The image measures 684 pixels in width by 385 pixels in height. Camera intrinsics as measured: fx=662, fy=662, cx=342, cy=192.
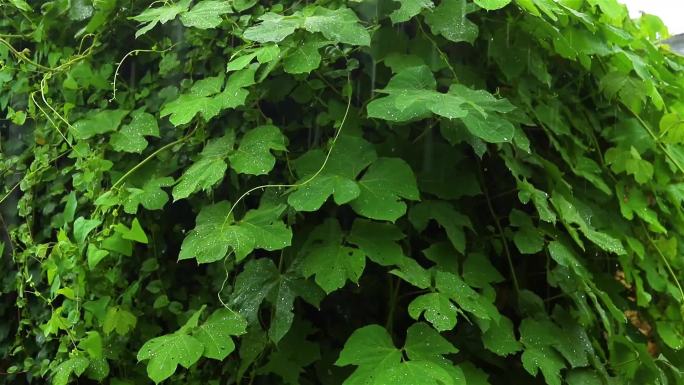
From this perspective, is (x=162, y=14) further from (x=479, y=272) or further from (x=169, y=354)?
(x=479, y=272)

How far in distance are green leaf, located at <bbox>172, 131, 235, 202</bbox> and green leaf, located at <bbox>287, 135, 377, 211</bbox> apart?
164 millimetres

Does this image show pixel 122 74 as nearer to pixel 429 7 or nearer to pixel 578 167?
pixel 429 7

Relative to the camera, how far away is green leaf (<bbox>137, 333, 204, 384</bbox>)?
126 cm

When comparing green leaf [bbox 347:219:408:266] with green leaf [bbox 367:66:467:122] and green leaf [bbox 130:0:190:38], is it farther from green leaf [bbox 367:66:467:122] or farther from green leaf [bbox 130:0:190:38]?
green leaf [bbox 130:0:190:38]

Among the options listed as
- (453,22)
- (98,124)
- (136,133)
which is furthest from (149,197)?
(453,22)

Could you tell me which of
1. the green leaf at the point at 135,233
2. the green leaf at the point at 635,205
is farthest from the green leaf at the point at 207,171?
the green leaf at the point at 635,205

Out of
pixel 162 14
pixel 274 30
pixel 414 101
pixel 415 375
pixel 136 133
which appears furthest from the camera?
pixel 136 133

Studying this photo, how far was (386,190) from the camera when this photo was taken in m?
1.33

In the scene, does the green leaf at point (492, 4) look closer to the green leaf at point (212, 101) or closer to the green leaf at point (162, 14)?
the green leaf at point (212, 101)

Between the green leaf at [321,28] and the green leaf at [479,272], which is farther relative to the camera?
the green leaf at [479,272]

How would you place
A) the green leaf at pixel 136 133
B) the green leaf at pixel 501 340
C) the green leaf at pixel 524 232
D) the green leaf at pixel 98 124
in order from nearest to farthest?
the green leaf at pixel 501 340 < the green leaf at pixel 524 232 < the green leaf at pixel 136 133 < the green leaf at pixel 98 124

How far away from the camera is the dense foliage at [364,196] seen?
4.38ft

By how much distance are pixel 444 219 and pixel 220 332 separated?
0.53 m

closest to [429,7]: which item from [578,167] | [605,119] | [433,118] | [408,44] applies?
[408,44]
